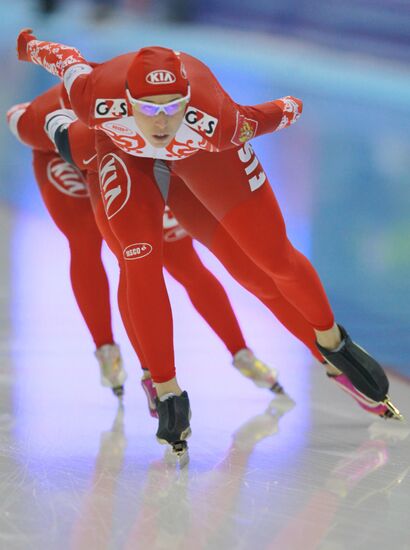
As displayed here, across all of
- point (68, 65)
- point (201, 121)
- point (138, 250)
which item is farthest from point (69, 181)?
point (201, 121)

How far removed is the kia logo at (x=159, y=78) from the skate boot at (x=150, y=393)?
3.92 feet

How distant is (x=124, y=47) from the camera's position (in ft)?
48.0

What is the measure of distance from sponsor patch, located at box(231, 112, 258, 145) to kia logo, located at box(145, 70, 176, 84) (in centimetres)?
29

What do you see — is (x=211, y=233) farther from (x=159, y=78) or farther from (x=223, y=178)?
(x=159, y=78)

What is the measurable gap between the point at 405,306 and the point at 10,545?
3144 mm

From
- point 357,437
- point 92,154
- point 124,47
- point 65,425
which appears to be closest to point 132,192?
point 92,154

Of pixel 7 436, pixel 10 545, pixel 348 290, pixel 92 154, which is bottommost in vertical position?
pixel 348 290

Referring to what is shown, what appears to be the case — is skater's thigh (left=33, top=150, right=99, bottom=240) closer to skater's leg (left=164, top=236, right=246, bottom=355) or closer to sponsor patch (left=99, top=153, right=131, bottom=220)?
skater's leg (left=164, top=236, right=246, bottom=355)

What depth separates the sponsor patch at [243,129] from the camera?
13.1ft

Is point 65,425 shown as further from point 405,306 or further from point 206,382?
point 405,306

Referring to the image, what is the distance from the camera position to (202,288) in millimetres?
4836

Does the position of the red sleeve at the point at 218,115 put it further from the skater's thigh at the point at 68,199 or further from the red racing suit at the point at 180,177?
the skater's thigh at the point at 68,199

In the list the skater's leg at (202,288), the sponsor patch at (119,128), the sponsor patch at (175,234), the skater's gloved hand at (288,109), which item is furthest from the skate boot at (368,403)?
the sponsor patch at (119,128)

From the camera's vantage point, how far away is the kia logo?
384 centimetres
